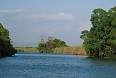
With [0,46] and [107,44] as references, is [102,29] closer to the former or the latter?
[107,44]

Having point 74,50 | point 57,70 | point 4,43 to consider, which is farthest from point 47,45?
point 57,70

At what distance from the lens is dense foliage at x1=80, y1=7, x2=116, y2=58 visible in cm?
7275

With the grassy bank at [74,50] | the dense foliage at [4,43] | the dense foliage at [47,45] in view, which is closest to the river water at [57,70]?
the dense foliage at [4,43]

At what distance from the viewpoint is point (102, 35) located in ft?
247

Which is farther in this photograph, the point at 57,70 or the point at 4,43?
the point at 4,43

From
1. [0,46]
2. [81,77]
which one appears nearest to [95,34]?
[0,46]

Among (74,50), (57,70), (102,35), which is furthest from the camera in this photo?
(74,50)

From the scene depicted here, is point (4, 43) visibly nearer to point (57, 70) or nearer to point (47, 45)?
point (57, 70)

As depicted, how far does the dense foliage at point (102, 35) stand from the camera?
7275 cm

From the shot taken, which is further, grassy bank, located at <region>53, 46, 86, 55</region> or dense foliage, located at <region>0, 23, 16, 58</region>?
grassy bank, located at <region>53, 46, 86, 55</region>

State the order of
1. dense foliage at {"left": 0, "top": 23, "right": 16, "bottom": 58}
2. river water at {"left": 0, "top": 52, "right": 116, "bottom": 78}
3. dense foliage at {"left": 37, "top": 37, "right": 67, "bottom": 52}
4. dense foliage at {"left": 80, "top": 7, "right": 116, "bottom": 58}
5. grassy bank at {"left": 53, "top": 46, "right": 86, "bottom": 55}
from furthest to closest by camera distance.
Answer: dense foliage at {"left": 37, "top": 37, "right": 67, "bottom": 52}
grassy bank at {"left": 53, "top": 46, "right": 86, "bottom": 55}
dense foliage at {"left": 0, "top": 23, "right": 16, "bottom": 58}
dense foliage at {"left": 80, "top": 7, "right": 116, "bottom": 58}
river water at {"left": 0, "top": 52, "right": 116, "bottom": 78}

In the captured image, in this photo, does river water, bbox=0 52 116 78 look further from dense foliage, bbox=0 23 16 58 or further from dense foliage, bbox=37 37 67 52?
dense foliage, bbox=37 37 67 52

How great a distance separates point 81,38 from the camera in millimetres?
85062

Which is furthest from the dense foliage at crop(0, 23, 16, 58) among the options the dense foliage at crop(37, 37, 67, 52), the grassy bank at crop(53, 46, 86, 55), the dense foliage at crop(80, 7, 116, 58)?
the dense foliage at crop(37, 37, 67, 52)
